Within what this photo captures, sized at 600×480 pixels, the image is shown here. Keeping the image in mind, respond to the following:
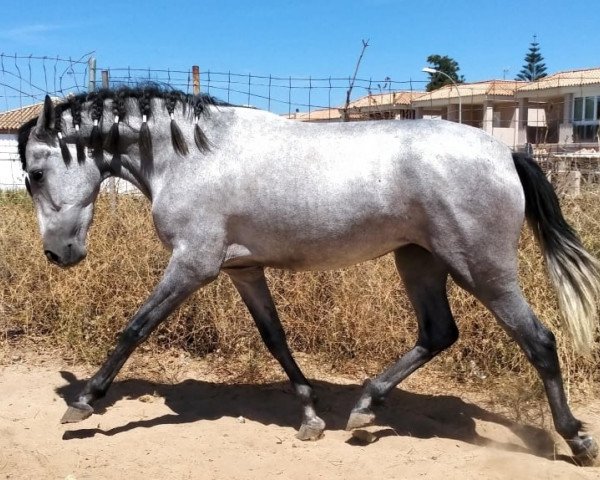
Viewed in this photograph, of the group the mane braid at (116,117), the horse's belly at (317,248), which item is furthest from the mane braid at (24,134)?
the horse's belly at (317,248)

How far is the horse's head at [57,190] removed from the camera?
4.05m

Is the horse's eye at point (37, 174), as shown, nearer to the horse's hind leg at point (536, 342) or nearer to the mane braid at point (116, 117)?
the mane braid at point (116, 117)

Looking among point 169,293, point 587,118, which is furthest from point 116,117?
point 587,118

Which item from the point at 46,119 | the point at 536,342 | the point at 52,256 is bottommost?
the point at 536,342

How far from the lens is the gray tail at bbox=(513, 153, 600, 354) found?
12.2 ft

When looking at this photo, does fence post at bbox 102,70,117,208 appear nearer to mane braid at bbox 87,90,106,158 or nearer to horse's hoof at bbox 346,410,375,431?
mane braid at bbox 87,90,106,158

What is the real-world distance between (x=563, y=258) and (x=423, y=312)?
847 millimetres

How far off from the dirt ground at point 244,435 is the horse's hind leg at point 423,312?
37 centimetres

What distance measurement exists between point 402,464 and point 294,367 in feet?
3.22

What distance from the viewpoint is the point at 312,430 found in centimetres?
407

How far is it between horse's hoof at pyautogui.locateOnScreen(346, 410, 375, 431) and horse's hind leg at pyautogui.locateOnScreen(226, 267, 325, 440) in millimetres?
282

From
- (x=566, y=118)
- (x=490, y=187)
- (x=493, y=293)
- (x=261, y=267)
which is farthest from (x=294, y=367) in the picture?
(x=566, y=118)

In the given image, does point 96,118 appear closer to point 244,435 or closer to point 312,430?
point 244,435

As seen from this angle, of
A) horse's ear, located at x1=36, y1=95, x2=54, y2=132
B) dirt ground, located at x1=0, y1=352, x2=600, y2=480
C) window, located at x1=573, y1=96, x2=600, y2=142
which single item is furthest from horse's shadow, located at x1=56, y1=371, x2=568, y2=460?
window, located at x1=573, y1=96, x2=600, y2=142
